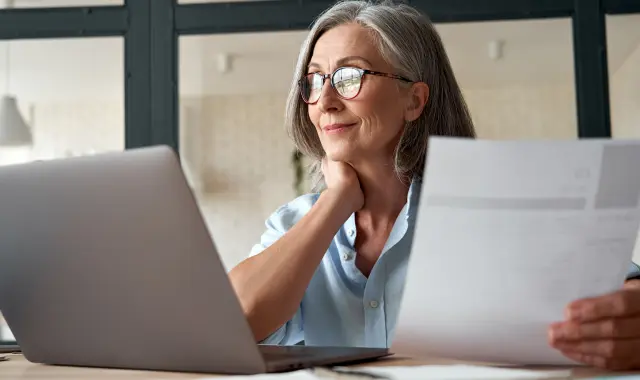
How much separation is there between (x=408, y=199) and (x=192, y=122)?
2.25 metres

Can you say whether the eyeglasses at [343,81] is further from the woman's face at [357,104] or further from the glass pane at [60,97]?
the glass pane at [60,97]

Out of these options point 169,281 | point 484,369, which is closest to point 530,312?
point 484,369

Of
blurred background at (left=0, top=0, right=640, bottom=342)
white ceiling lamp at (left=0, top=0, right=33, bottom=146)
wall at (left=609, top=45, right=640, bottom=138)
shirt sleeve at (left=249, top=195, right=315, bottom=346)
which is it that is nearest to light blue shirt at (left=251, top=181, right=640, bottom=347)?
shirt sleeve at (left=249, top=195, right=315, bottom=346)

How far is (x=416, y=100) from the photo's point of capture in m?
1.61

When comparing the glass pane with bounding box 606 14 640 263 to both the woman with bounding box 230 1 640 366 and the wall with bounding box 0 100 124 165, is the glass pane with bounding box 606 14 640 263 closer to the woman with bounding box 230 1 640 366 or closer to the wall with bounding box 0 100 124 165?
the woman with bounding box 230 1 640 366

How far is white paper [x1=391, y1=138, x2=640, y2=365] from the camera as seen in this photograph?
676 millimetres

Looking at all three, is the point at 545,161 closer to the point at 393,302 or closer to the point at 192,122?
the point at 393,302

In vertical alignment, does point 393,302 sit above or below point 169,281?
below

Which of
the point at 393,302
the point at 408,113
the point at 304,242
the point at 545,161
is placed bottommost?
the point at 393,302

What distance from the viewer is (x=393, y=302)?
56.9 inches

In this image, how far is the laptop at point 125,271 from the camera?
729 mm

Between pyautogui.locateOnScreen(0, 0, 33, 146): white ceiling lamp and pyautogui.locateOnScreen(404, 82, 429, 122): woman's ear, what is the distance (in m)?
2.42

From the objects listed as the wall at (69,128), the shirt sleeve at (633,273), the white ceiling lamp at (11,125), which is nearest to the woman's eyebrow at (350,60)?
the shirt sleeve at (633,273)

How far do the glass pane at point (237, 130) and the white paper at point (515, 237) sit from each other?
231 centimetres
